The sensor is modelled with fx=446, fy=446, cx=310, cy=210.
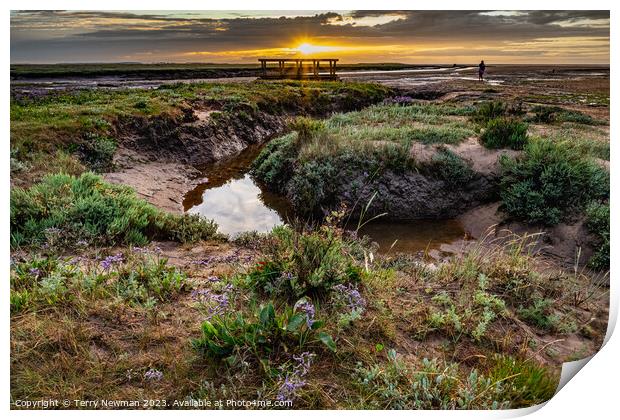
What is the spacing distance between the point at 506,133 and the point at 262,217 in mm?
3590

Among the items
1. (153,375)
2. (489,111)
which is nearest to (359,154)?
(489,111)

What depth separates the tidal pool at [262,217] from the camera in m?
6.24

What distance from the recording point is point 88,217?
5012mm

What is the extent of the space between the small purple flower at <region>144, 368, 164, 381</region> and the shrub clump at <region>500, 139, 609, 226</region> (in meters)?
4.74

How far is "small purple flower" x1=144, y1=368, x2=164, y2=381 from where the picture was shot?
3.28 metres

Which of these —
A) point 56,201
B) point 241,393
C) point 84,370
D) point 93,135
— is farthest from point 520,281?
point 93,135

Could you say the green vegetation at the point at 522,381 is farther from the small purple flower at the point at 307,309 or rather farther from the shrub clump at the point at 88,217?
the shrub clump at the point at 88,217

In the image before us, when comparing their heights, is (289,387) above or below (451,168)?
below

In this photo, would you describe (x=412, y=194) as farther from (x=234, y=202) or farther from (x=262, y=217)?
(x=234, y=202)

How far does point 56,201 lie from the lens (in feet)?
16.3

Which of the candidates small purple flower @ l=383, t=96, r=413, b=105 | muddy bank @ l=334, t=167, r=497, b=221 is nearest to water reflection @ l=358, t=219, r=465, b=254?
muddy bank @ l=334, t=167, r=497, b=221

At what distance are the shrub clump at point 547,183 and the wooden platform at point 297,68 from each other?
2.90 metres

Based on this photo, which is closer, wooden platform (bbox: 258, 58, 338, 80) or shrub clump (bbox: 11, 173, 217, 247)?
shrub clump (bbox: 11, 173, 217, 247)

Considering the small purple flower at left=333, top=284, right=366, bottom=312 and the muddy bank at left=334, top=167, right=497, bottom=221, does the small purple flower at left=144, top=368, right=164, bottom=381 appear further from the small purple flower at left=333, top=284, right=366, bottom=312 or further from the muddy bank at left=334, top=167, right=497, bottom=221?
the muddy bank at left=334, top=167, right=497, bottom=221
